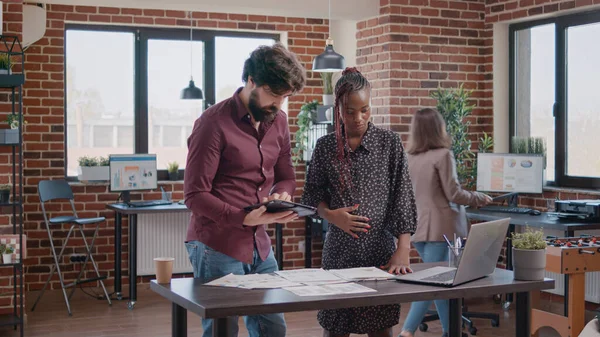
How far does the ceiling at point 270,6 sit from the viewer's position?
641 cm

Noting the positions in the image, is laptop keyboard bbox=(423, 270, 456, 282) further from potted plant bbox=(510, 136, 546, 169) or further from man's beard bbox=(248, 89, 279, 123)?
potted plant bbox=(510, 136, 546, 169)

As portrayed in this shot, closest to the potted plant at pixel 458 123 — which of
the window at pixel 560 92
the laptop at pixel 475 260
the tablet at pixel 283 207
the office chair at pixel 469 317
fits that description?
the window at pixel 560 92

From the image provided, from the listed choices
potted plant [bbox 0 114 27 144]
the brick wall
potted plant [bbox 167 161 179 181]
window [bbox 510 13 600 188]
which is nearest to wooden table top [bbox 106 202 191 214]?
the brick wall

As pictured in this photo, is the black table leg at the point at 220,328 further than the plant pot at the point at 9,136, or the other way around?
the plant pot at the point at 9,136

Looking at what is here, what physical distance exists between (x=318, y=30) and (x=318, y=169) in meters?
5.06

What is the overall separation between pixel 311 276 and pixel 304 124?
192 inches

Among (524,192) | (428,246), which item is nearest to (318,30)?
(524,192)

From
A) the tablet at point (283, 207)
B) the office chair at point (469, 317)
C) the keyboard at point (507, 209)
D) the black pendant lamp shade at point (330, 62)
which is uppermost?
the black pendant lamp shade at point (330, 62)

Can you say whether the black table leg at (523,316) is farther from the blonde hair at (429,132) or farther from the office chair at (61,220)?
the office chair at (61,220)

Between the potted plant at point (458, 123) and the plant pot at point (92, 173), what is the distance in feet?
9.64

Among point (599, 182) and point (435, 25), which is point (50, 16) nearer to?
point (435, 25)

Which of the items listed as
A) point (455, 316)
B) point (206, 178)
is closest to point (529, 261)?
point (455, 316)

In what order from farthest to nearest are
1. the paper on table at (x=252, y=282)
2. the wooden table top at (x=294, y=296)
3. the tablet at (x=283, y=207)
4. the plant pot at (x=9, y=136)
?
the plant pot at (x=9, y=136) → the tablet at (x=283, y=207) → the paper on table at (x=252, y=282) → the wooden table top at (x=294, y=296)

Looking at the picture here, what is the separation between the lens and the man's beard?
307cm
